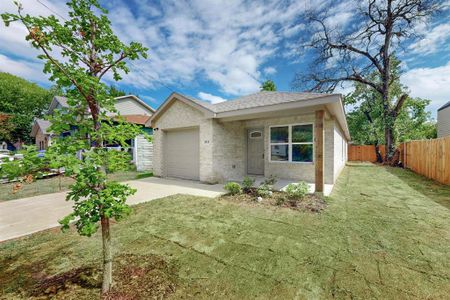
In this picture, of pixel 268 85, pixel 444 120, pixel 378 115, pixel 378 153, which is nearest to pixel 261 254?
pixel 378 115

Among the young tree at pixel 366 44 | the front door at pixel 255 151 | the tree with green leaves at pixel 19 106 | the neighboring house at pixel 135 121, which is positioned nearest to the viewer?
the front door at pixel 255 151

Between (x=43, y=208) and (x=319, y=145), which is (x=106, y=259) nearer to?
(x=43, y=208)

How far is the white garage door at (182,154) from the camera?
888 centimetres

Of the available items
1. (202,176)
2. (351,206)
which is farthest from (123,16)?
(351,206)

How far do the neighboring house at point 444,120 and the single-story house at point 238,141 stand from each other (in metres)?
17.5

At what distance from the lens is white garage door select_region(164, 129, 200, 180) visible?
8.88 m

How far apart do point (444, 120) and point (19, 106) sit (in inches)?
2075

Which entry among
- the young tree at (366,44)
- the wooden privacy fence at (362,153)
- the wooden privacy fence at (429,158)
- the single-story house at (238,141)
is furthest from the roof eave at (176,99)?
the wooden privacy fence at (362,153)

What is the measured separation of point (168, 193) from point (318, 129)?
5311 mm

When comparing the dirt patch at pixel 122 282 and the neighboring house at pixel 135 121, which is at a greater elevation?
the neighboring house at pixel 135 121

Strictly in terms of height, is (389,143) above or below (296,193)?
above

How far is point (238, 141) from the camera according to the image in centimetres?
908

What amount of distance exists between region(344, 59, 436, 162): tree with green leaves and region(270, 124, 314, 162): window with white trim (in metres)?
13.2

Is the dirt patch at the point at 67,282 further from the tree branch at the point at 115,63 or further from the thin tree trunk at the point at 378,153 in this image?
the thin tree trunk at the point at 378,153
